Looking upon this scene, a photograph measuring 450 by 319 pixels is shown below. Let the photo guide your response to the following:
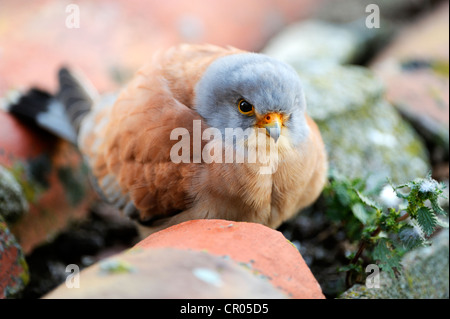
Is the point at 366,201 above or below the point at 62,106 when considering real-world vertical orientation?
below

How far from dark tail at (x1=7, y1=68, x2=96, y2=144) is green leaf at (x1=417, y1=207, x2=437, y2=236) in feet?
7.97

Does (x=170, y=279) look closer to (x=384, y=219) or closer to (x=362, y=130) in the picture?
(x=384, y=219)

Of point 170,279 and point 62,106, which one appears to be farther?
point 62,106

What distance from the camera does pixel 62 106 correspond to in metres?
3.60

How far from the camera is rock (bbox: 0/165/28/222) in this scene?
8.97ft

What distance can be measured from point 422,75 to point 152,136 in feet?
8.33

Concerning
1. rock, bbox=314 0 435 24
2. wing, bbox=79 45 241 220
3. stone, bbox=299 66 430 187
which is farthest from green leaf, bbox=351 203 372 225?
rock, bbox=314 0 435 24

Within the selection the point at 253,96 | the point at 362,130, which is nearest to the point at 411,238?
the point at 253,96

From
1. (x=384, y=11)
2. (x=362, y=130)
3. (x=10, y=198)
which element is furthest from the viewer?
(x=384, y=11)

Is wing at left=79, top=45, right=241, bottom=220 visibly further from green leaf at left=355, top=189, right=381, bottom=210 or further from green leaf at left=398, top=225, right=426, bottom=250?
green leaf at left=398, top=225, right=426, bottom=250

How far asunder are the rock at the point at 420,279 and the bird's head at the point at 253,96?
2.88 ft
